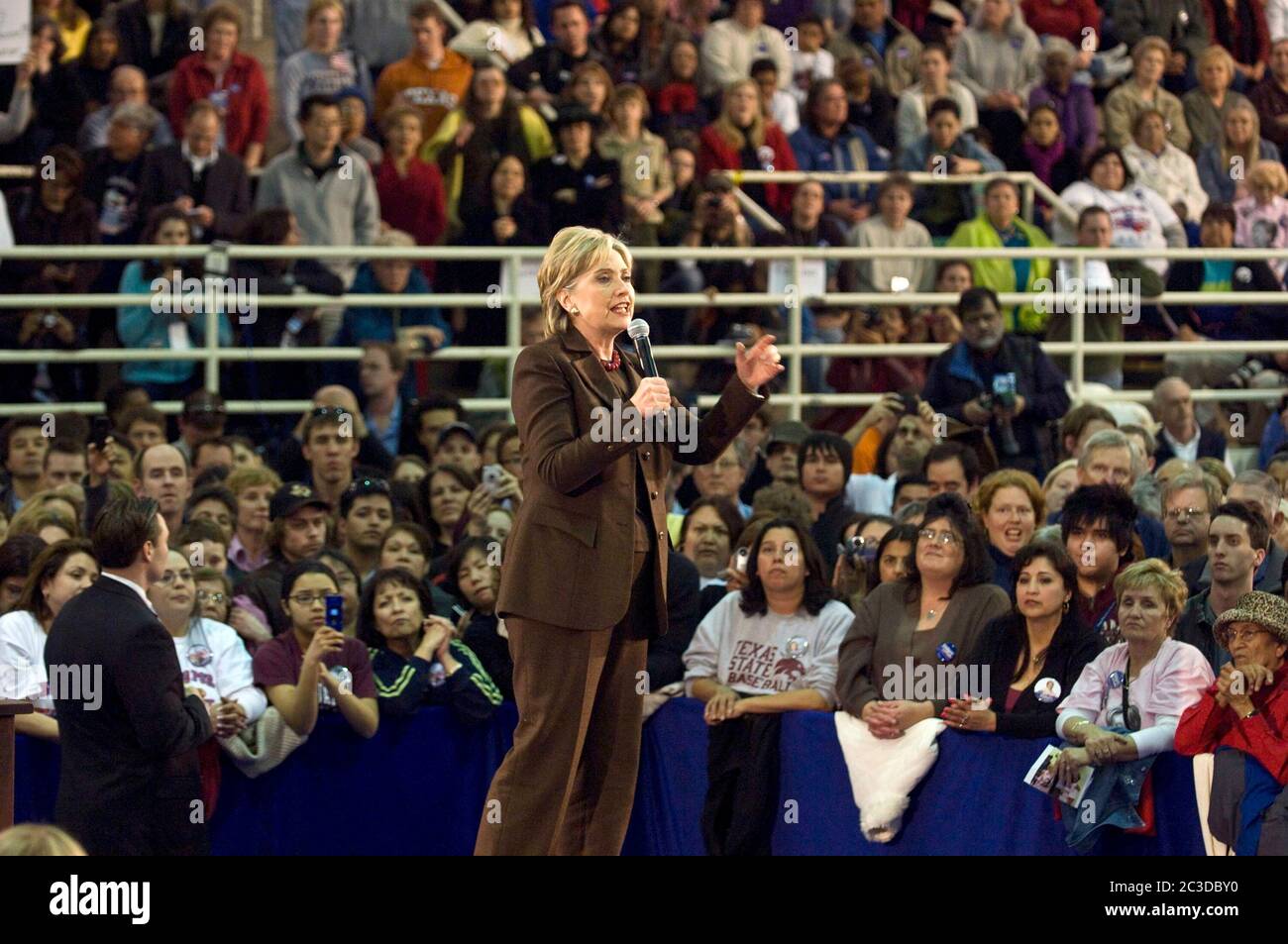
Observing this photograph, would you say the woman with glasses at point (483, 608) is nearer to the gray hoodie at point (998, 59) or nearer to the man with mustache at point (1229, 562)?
the man with mustache at point (1229, 562)

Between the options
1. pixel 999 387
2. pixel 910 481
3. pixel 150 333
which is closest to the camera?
pixel 910 481

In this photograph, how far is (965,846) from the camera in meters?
6.88

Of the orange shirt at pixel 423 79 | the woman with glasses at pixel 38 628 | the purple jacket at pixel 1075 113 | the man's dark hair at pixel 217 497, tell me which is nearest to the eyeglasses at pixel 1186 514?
the man's dark hair at pixel 217 497

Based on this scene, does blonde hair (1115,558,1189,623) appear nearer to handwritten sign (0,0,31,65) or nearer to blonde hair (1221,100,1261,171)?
handwritten sign (0,0,31,65)

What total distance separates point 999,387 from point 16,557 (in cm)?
481

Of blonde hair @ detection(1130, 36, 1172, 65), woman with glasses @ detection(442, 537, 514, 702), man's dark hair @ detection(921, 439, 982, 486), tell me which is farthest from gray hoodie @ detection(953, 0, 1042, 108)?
woman with glasses @ detection(442, 537, 514, 702)

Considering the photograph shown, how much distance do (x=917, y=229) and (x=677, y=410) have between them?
8.22 meters

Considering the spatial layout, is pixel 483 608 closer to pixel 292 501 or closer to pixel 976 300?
pixel 292 501

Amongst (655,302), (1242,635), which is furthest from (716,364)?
(1242,635)

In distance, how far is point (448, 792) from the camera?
820 cm

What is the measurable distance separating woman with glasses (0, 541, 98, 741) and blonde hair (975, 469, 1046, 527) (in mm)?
3215

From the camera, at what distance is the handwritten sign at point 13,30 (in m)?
10.9

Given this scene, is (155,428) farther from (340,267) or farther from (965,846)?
(965,846)
